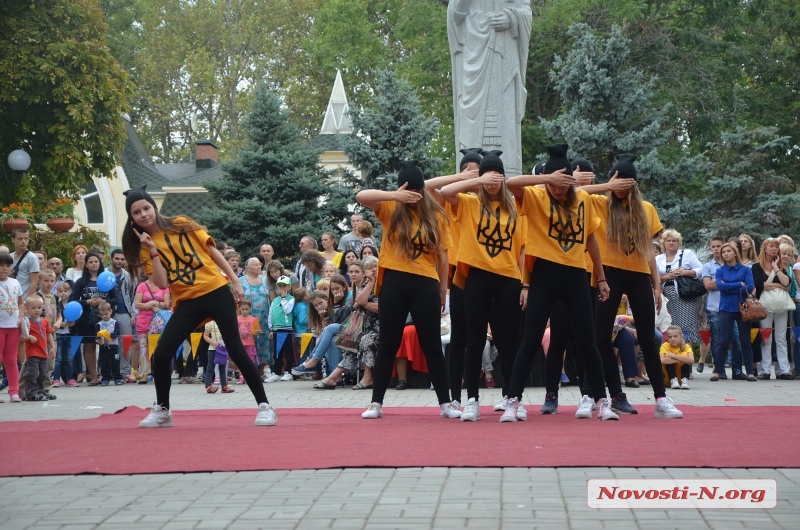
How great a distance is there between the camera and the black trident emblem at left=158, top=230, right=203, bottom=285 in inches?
361

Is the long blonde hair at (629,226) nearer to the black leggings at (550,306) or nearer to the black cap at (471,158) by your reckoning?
the black leggings at (550,306)

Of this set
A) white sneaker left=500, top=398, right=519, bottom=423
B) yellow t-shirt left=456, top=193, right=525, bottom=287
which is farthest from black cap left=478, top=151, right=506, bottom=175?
white sneaker left=500, top=398, right=519, bottom=423

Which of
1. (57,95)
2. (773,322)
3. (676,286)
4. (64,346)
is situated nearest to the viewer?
(676,286)

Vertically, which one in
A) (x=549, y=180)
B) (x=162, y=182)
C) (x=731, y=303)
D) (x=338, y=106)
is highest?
(x=338, y=106)

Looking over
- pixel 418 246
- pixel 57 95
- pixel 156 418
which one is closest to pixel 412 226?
pixel 418 246

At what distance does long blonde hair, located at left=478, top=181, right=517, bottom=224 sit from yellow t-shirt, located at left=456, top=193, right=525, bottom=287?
0.06 feet

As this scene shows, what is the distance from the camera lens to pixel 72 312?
57.0 ft

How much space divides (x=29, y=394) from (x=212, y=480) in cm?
839

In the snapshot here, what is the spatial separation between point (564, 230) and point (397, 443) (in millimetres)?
2302

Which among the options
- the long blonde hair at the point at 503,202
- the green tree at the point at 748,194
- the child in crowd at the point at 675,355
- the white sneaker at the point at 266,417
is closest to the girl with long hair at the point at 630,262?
the long blonde hair at the point at 503,202

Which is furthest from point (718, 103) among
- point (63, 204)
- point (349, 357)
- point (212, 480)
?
point (212, 480)

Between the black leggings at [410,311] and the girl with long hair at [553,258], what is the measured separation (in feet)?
2.32

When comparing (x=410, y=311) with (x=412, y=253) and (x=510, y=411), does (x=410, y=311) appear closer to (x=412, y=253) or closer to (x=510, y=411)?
(x=412, y=253)

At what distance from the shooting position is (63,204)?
33500 mm
